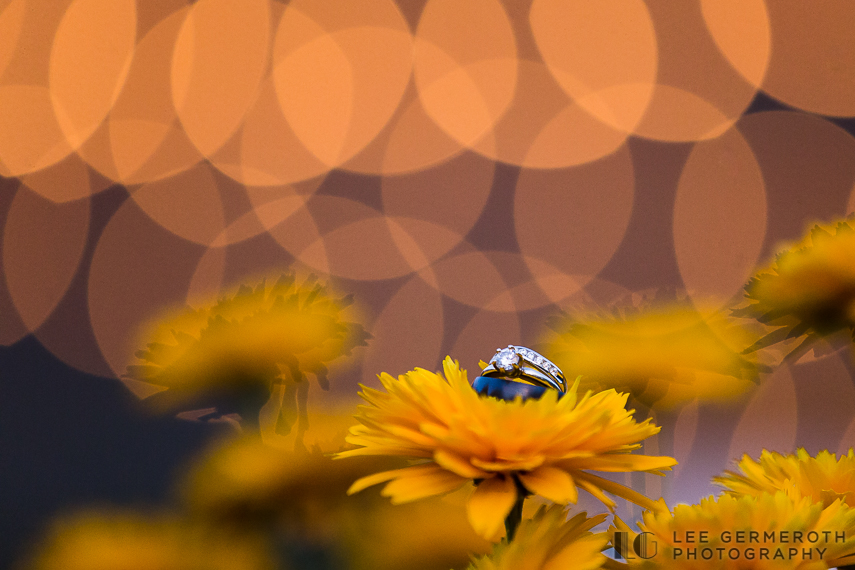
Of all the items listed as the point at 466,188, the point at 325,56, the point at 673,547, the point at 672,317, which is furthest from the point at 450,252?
the point at 673,547

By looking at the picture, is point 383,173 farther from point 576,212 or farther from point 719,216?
point 719,216

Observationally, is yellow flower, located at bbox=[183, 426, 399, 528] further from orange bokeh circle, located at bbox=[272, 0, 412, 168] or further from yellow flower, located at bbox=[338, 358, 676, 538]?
orange bokeh circle, located at bbox=[272, 0, 412, 168]

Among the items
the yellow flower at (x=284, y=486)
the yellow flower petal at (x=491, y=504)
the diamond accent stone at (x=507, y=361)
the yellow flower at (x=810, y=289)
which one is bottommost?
the yellow flower at (x=284, y=486)

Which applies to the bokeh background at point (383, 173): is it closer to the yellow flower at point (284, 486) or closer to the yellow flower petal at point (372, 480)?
the yellow flower at point (284, 486)

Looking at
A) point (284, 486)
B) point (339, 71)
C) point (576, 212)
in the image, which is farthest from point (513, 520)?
point (339, 71)

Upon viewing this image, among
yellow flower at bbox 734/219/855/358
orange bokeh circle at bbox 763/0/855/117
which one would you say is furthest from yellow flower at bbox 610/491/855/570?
orange bokeh circle at bbox 763/0/855/117

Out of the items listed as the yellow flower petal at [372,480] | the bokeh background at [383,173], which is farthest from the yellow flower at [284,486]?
the bokeh background at [383,173]
